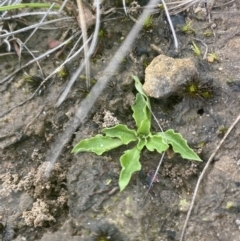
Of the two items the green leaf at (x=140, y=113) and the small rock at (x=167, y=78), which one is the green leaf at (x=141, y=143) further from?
the small rock at (x=167, y=78)

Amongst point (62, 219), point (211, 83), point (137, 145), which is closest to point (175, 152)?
point (137, 145)

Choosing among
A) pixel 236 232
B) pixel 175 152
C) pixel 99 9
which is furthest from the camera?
pixel 99 9

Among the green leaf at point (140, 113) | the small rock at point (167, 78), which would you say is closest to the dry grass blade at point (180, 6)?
the small rock at point (167, 78)

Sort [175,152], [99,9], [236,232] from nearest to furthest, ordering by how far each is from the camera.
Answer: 1. [236,232]
2. [175,152]
3. [99,9]

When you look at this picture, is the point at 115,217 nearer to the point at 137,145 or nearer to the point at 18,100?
the point at 137,145

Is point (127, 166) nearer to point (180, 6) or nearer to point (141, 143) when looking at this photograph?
point (141, 143)

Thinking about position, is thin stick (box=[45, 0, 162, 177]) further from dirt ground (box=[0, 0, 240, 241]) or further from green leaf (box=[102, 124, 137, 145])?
green leaf (box=[102, 124, 137, 145])
